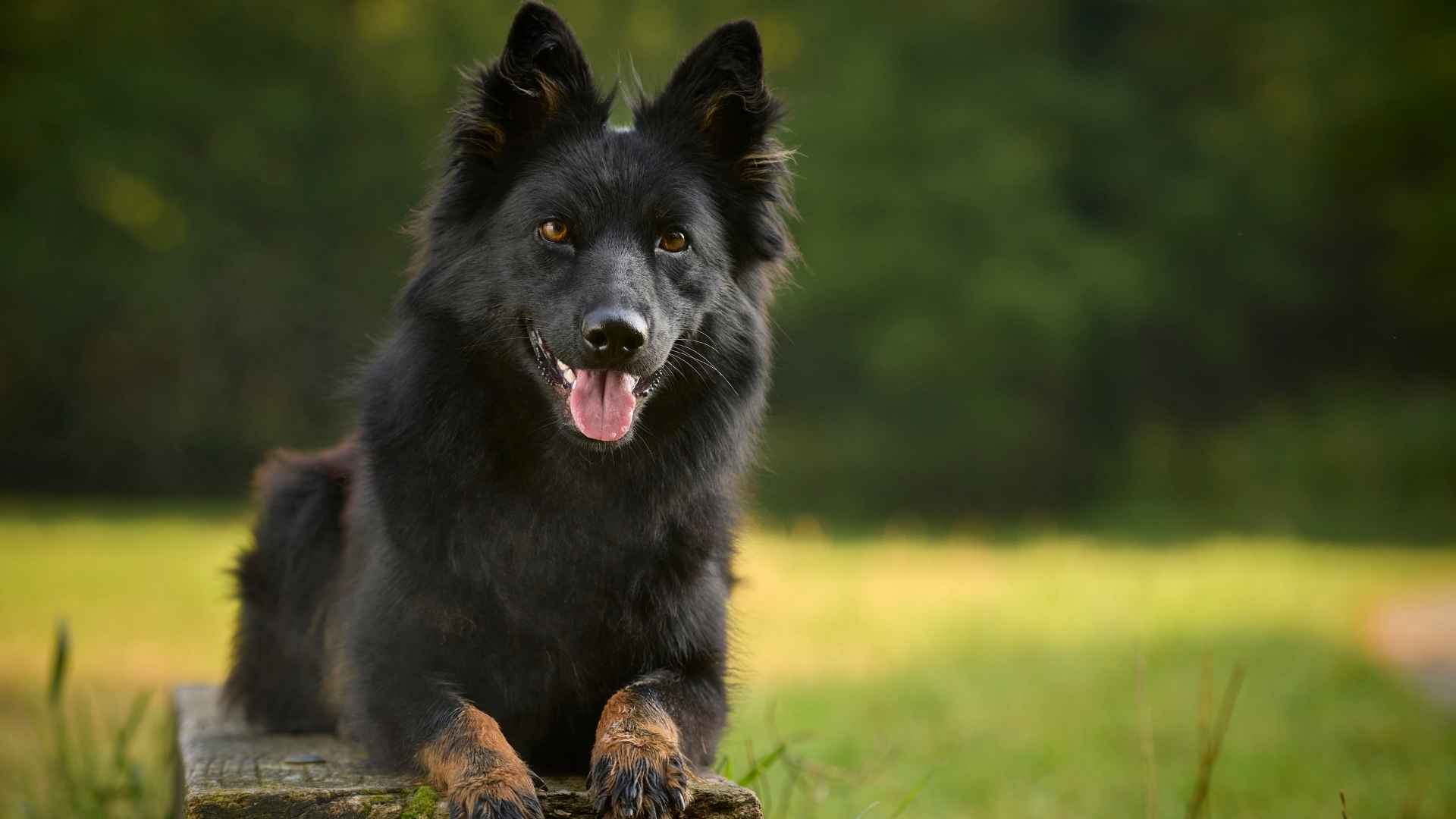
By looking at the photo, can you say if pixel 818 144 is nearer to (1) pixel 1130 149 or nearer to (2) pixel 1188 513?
(1) pixel 1130 149

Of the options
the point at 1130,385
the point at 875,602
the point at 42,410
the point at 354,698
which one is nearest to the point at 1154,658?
the point at 875,602

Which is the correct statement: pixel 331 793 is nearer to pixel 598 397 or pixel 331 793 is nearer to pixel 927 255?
pixel 598 397

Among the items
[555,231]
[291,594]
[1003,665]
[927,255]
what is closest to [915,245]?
[927,255]

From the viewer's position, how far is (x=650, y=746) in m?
2.82

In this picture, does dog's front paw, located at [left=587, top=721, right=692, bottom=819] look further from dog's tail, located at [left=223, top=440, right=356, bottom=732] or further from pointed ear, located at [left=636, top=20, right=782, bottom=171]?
pointed ear, located at [left=636, top=20, right=782, bottom=171]

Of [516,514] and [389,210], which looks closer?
[516,514]

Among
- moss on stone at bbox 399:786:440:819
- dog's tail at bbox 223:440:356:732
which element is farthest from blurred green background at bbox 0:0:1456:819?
moss on stone at bbox 399:786:440:819

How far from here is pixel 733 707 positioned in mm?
3490

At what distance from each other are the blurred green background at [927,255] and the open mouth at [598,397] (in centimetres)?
1377

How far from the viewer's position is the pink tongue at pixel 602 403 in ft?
10.3

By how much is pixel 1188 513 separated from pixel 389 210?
1419 cm

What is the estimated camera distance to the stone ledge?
282cm

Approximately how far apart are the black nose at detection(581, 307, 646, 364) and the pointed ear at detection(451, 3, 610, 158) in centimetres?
65

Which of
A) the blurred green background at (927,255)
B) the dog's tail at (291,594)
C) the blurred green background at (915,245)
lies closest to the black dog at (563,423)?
the dog's tail at (291,594)
